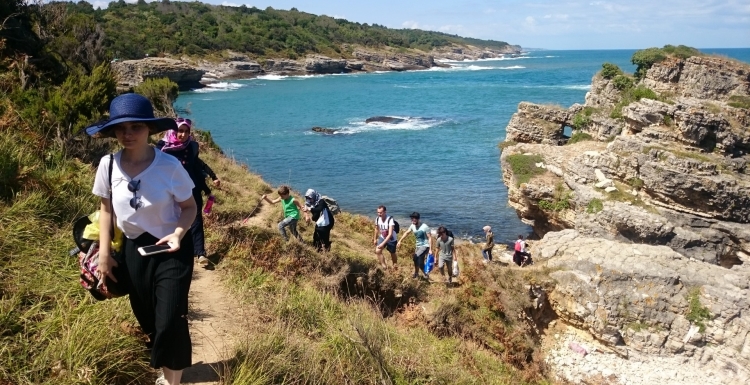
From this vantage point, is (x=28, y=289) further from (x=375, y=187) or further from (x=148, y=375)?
(x=375, y=187)

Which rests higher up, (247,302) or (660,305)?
(247,302)

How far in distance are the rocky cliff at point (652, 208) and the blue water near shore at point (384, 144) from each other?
4880mm

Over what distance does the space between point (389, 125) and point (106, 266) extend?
45.5 m

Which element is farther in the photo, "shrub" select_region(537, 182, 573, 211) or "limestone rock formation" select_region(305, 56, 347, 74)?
"limestone rock formation" select_region(305, 56, 347, 74)

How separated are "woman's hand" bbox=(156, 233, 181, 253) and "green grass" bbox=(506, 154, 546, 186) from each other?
691 inches

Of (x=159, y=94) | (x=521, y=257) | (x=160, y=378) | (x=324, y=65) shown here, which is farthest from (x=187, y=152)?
(x=324, y=65)

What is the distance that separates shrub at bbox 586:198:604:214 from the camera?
16.4 meters

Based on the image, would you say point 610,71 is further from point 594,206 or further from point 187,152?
point 187,152

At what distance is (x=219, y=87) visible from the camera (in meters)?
76.5

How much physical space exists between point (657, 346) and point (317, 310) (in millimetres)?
8272

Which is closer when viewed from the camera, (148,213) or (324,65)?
(148,213)

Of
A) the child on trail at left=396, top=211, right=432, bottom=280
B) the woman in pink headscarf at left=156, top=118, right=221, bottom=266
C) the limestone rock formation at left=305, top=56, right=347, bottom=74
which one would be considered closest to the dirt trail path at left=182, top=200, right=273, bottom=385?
the woman in pink headscarf at left=156, top=118, right=221, bottom=266

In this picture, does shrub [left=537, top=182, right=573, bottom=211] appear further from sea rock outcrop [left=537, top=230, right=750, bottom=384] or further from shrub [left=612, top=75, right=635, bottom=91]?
shrub [left=612, top=75, right=635, bottom=91]

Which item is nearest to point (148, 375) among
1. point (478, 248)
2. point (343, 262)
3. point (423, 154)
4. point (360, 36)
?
point (343, 262)
